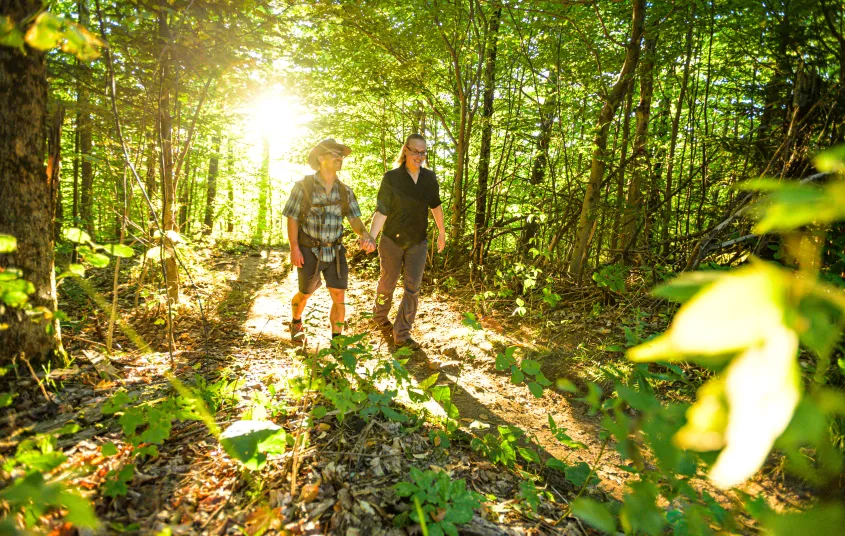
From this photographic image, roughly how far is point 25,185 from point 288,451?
229 centimetres

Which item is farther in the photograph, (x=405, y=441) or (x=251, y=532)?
(x=405, y=441)

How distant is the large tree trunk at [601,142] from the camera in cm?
486

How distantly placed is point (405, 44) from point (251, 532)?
7.43 meters

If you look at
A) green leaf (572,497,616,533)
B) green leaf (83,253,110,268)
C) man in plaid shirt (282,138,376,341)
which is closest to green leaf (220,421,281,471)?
green leaf (83,253,110,268)

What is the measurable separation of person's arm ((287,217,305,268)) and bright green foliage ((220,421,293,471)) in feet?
8.41

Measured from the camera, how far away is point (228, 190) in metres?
19.4

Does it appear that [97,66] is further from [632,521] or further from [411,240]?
[632,521]

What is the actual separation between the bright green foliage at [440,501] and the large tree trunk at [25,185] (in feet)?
7.43

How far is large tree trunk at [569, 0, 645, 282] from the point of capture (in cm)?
486

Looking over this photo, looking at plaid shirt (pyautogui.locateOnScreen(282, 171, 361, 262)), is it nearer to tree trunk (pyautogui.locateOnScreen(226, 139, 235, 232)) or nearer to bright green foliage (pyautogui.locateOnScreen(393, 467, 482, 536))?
bright green foliage (pyautogui.locateOnScreen(393, 467, 482, 536))

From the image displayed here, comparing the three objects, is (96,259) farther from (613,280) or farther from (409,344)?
(613,280)

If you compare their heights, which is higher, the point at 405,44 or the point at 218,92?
the point at 405,44

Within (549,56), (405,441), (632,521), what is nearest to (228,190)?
(549,56)

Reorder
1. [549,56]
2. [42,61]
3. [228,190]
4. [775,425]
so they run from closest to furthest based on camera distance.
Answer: [775,425], [42,61], [549,56], [228,190]
